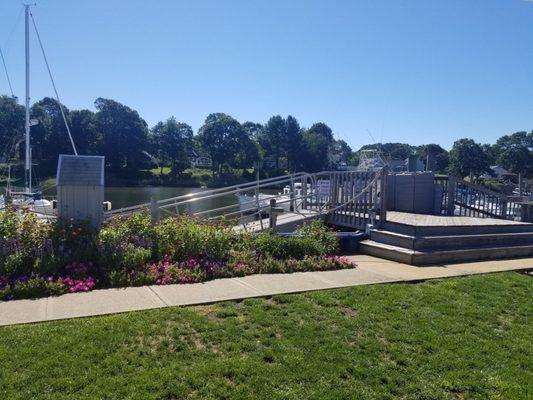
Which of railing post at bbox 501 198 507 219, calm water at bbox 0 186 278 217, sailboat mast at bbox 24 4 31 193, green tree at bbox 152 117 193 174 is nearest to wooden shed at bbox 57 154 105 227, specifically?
railing post at bbox 501 198 507 219

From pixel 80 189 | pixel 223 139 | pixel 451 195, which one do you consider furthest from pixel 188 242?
pixel 223 139

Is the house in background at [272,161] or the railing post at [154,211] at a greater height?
the house in background at [272,161]

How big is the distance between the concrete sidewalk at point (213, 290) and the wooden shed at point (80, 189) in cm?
206

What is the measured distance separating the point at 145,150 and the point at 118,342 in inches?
3206

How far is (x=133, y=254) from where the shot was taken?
6199 millimetres

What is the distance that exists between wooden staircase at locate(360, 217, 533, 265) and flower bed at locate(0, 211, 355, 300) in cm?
137

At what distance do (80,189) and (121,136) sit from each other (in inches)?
3014

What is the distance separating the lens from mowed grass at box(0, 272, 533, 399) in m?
3.12

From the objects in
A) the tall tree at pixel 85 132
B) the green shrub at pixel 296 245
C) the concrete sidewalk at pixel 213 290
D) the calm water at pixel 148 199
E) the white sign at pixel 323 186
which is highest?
the tall tree at pixel 85 132

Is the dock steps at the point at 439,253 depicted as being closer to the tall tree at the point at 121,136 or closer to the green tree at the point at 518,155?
the tall tree at the point at 121,136

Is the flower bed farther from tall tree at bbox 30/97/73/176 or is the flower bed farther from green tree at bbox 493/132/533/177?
green tree at bbox 493/132/533/177

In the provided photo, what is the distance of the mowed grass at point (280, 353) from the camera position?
312cm

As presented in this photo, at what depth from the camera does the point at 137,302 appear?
4.88 m

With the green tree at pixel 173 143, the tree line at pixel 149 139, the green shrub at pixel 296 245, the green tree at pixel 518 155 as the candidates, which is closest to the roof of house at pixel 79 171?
the green shrub at pixel 296 245
